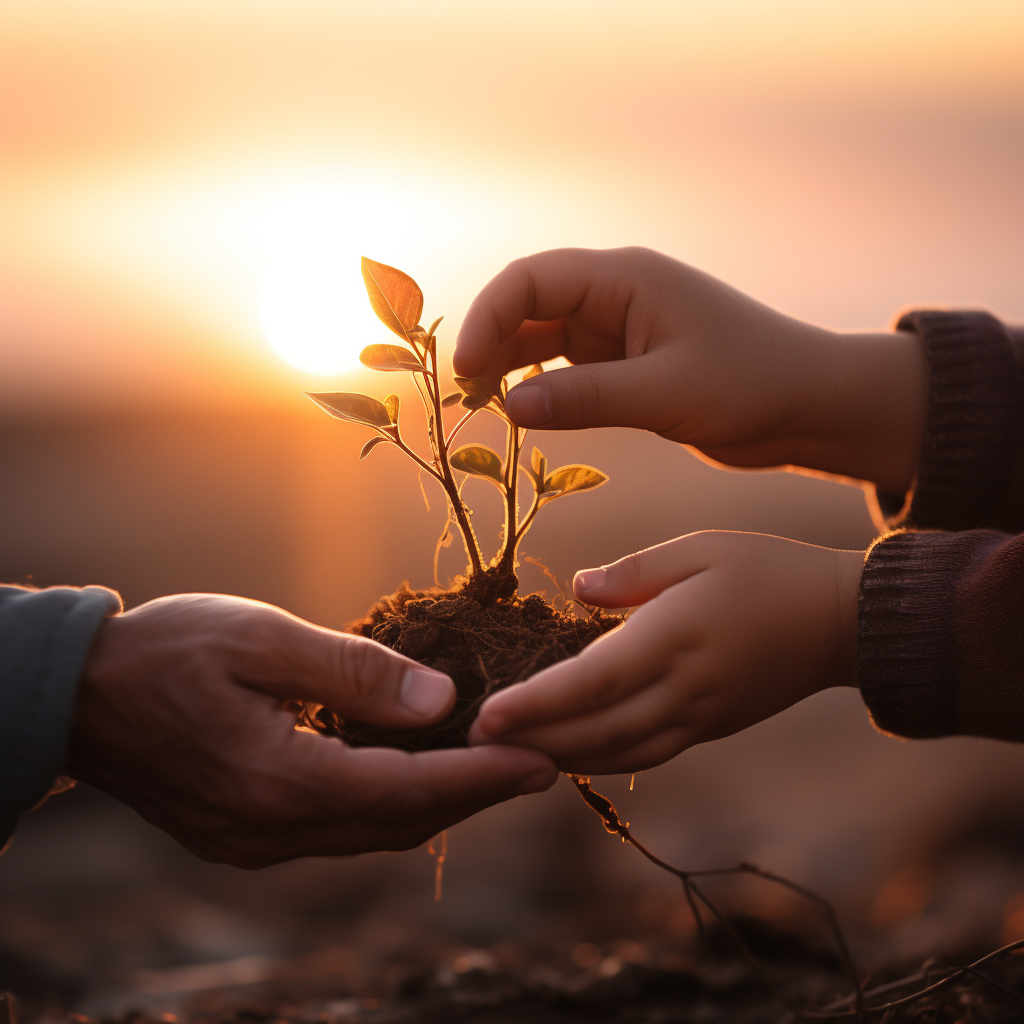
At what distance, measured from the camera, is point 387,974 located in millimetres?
2666

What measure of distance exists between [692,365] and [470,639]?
0.88 meters

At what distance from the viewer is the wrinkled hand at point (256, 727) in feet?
4.03

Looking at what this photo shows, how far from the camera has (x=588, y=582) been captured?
4.96 feet

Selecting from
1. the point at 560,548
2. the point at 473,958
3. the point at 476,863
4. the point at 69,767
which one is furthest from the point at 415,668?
the point at 560,548

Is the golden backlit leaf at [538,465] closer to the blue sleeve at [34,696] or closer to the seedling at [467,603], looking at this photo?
the seedling at [467,603]

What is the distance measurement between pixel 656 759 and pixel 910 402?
4.61 feet

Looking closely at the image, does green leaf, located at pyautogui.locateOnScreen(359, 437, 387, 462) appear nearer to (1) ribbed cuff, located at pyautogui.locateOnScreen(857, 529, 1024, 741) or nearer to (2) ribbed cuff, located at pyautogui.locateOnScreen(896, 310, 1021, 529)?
(1) ribbed cuff, located at pyautogui.locateOnScreen(857, 529, 1024, 741)

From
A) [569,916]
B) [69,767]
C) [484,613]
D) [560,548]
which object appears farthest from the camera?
[560,548]

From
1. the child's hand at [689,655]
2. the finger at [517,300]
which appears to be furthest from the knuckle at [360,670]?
the finger at [517,300]

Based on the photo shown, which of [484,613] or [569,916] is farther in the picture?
[569,916]

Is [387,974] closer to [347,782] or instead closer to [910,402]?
[347,782]

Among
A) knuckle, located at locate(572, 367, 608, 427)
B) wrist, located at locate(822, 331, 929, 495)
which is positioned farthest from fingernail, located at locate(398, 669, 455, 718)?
wrist, located at locate(822, 331, 929, 495)

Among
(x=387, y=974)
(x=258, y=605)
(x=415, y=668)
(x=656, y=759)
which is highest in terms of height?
(x=258, y=605)

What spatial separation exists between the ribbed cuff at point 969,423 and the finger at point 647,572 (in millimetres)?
940
